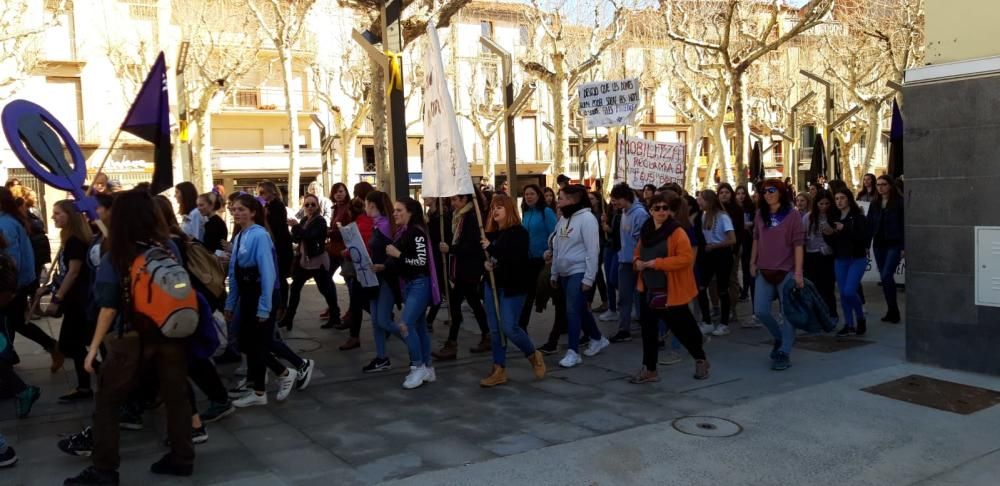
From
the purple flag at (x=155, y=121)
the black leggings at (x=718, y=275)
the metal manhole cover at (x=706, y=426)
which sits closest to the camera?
the metal manhole cover at (x=706, y=426)

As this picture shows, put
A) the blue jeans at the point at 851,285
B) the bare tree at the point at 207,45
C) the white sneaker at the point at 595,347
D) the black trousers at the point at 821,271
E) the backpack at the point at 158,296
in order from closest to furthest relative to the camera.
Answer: the backpack at the point at 158,296, the white sneaker at the point at 595,347, the blue jeans at the point at 851,285, the black trousers at the point at 821,271, the bare tree at the point at 207,45

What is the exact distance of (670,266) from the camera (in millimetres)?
6156

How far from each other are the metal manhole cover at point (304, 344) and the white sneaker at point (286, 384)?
6.02ft

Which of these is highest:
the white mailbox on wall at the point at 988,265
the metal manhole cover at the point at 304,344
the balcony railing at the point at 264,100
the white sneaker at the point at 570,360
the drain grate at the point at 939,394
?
the balcony railing at the point at 264,100

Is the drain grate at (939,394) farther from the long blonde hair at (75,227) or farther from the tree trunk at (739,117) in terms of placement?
the tree trunk at (739,117)

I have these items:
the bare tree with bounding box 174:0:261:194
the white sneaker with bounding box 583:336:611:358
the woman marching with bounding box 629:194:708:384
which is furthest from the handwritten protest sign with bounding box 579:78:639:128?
the bare tree with bounding box 174:0:261:194

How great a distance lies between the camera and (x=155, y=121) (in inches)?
233

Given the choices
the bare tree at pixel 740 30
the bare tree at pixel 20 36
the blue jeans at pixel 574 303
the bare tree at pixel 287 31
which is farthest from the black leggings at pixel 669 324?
the bare tree at pixel 20 36

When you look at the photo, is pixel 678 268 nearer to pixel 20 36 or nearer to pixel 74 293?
pixel 74 293

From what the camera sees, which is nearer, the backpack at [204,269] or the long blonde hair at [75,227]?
the backpack at [204,269]

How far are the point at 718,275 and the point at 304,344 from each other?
448 cm

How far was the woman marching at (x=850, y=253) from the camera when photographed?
8.21 metres

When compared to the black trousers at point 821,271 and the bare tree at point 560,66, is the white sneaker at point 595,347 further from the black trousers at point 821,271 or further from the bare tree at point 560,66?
the bare tree at point 560,66

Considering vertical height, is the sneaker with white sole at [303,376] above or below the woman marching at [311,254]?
below
